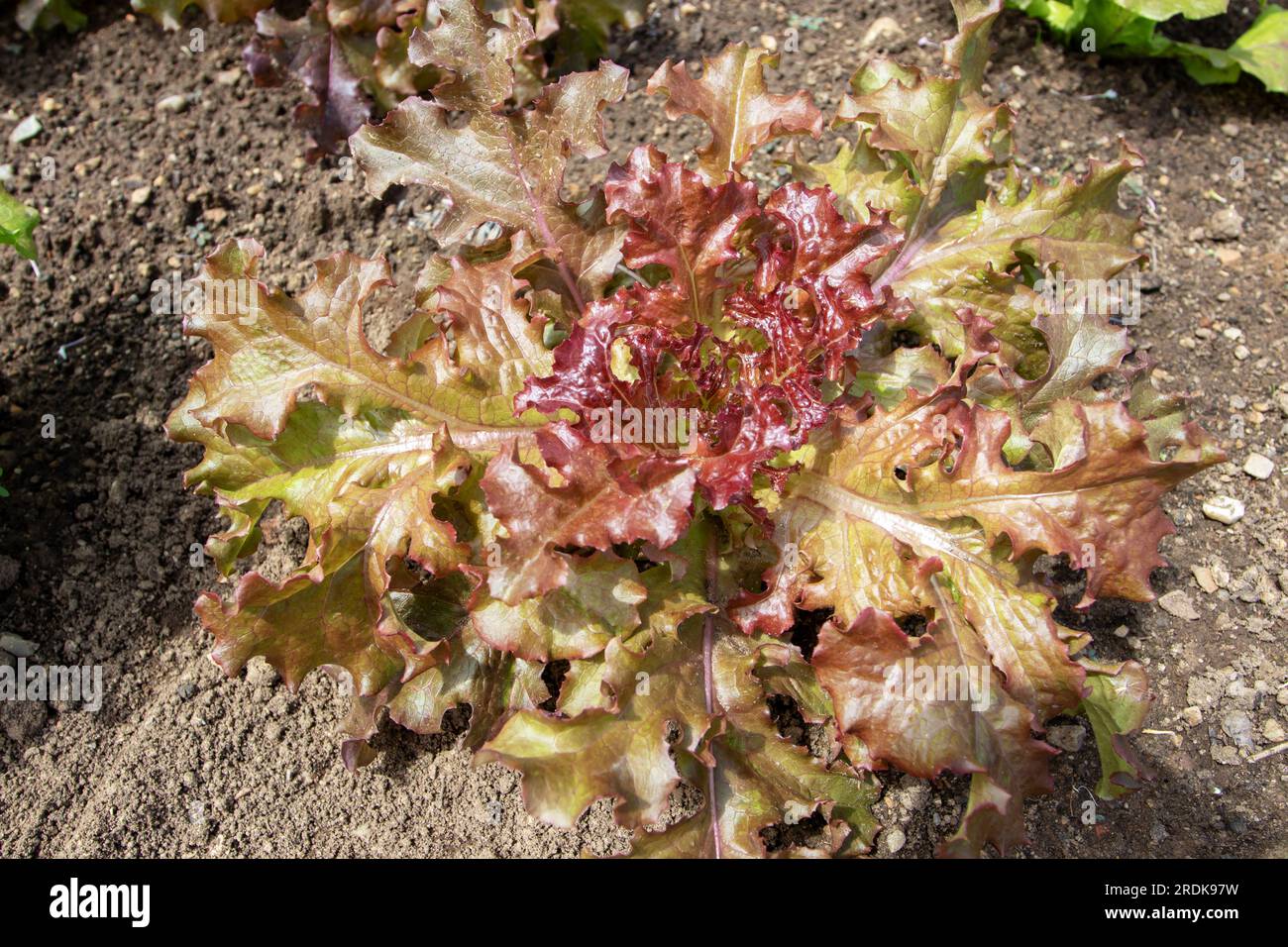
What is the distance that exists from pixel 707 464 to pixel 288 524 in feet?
5.00

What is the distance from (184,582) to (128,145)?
1909mm

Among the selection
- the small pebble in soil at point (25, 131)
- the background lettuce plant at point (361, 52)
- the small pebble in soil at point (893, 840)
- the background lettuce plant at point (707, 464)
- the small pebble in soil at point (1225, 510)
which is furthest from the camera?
the small pebble in soil at point (25, 131)

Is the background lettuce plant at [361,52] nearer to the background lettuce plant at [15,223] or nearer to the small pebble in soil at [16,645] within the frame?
the background lettuce plant at [15,223]

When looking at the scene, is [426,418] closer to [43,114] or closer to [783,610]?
[783,610]

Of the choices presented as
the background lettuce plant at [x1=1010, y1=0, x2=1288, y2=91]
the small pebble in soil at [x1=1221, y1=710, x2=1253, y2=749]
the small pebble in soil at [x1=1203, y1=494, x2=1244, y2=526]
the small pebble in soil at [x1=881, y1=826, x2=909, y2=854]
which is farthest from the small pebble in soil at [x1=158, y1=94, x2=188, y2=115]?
the small pebble in soil at [x1=1221, y1=710, x2=1253, y2=749]

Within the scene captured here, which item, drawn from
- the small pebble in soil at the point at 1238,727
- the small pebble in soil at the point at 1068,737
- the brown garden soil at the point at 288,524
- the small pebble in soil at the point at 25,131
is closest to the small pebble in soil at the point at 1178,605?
the brown garden soil at the point at 288,524

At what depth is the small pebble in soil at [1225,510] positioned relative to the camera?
3.42 m

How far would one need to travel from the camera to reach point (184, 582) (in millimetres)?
3438

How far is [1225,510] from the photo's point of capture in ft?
11.2

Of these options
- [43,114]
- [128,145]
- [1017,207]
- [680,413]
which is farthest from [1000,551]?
[43,114]

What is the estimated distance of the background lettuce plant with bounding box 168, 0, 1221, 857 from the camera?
2.54 meters

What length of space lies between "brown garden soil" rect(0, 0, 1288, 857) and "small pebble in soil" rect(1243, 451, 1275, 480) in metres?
0.03

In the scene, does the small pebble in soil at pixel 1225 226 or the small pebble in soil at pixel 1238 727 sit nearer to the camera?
the small pebble in soil at pixel 1238 727

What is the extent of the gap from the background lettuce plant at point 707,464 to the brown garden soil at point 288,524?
0.85 feet
